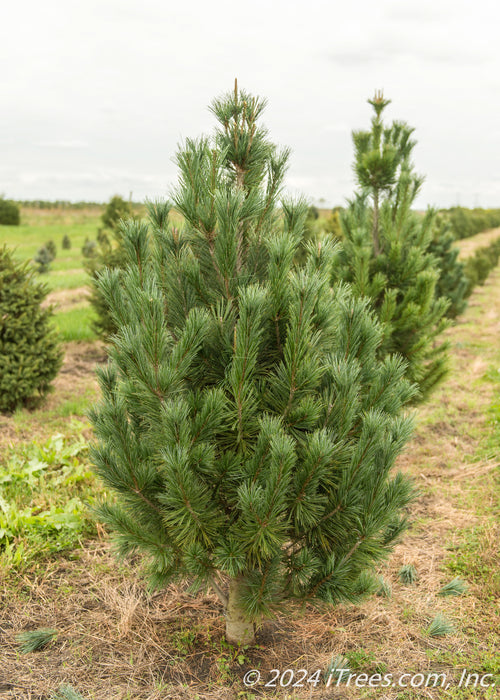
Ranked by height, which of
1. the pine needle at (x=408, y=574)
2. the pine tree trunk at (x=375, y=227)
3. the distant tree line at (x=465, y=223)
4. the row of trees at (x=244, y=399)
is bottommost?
the pine needle at (x=408, y=574)

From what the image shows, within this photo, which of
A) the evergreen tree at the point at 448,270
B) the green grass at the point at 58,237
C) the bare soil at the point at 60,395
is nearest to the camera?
the bare soil at the point at 60,395

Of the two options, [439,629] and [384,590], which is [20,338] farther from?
[439,629]

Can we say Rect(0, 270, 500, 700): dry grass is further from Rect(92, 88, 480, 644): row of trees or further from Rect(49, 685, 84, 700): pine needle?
Rect(92, 88, 480, 644): row of trees

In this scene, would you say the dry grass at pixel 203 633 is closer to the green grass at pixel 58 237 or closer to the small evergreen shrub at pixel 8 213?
the green grass at pixel 58 237

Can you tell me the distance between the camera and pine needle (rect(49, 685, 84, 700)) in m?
2.54

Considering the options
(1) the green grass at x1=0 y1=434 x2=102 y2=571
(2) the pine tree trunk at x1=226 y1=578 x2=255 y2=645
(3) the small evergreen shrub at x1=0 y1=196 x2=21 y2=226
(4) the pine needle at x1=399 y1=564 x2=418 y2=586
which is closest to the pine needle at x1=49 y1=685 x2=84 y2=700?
(2) the pine tree trunk at x1=226 y1=578 x2=255 y2=645

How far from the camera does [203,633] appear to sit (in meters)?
3.12

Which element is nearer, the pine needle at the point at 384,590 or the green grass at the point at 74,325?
the pine needle at the point at 384,590

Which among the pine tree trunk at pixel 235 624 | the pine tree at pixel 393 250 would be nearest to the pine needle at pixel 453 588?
the pine tree trunk at pixel 235 624

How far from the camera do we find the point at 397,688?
2746 mm

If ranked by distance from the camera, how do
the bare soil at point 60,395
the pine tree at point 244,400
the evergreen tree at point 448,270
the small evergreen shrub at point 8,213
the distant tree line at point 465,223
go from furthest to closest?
1. the small evergreen shrub at point 8,213
2. the distant tree line at point 465,223
3. the evergreen tree at point 448,270
4. the bare soil at point 60,395
5. the pine tree at point 244,400

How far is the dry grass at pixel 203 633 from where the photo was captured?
2740mm

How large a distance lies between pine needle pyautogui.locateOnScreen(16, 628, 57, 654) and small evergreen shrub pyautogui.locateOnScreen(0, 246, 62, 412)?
421 cm

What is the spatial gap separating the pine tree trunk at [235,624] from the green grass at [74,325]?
7.99m
